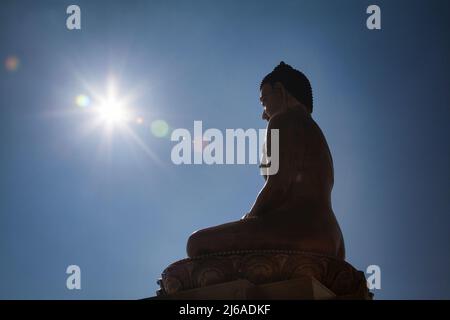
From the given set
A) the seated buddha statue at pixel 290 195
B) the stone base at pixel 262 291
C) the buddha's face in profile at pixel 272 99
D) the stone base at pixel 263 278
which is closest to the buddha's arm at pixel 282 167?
the seated buddha statue at pixel 290 195

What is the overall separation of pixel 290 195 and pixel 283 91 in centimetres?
133

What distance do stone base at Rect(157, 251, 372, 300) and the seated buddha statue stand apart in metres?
0.12

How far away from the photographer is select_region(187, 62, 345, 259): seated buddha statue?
7230mm

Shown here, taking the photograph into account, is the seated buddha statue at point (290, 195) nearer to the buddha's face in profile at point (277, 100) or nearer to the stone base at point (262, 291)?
the buddha's face in profile at point (277, 100)

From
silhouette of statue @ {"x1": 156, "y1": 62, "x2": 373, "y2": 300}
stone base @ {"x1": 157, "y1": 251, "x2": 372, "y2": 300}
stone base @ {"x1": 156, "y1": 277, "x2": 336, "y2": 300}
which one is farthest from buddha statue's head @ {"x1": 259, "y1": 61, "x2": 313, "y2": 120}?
stone base @ {"x1": 156, "y1": 277, "x2": 336, "y2": 300}

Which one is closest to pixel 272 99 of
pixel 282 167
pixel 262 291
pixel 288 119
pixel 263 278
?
pixel 288 119

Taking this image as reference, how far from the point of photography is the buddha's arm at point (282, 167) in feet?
25.2

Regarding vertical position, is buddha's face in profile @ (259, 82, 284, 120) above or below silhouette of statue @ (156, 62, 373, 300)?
above

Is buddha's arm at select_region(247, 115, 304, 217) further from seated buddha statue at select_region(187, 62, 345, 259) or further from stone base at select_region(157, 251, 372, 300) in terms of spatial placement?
stone base at select_region(157, 251, 372, 300)

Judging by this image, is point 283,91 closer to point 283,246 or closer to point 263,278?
point 283,246

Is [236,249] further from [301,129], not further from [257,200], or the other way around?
[301,129]

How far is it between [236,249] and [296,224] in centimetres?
58

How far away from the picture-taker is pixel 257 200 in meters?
7.74
